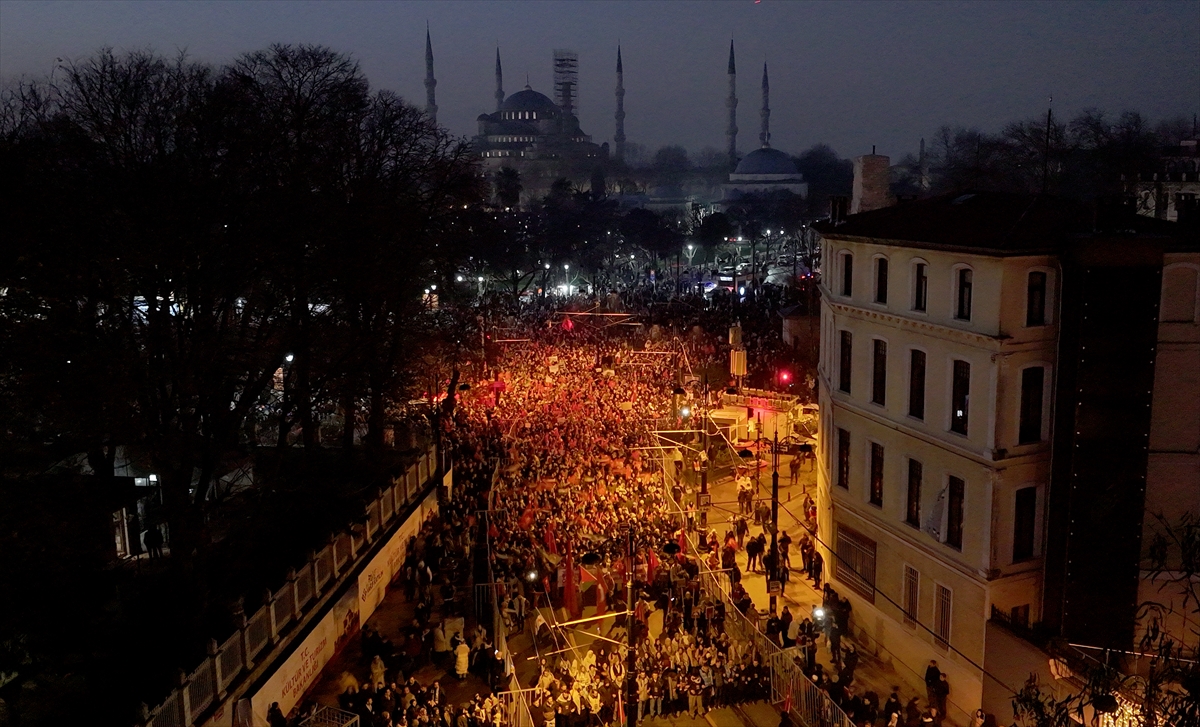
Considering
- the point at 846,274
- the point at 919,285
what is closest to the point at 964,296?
the point at 919,285

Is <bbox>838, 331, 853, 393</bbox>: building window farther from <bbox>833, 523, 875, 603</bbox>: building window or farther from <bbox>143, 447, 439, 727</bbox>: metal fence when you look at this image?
<bbox>143, 447, 439, 727</bbox>: metal fence

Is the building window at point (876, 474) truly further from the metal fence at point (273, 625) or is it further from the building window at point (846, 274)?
the metal fence at point (273, 625)

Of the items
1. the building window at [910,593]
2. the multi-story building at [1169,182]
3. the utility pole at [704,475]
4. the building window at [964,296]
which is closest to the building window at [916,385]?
the building window at [964,296]

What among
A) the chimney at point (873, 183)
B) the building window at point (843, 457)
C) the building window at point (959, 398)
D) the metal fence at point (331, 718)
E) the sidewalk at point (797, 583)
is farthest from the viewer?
the chimney at point (873, 183)

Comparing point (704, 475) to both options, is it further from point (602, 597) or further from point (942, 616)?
point (942, 616)

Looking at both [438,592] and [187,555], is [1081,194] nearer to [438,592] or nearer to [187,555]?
[438,592]

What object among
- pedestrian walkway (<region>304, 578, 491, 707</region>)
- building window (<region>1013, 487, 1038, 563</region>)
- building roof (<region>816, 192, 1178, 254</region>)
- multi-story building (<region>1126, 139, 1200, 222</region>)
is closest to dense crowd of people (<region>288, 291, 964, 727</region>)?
pedestrian walkway (<region>304, 578, 491, 707</region>)
